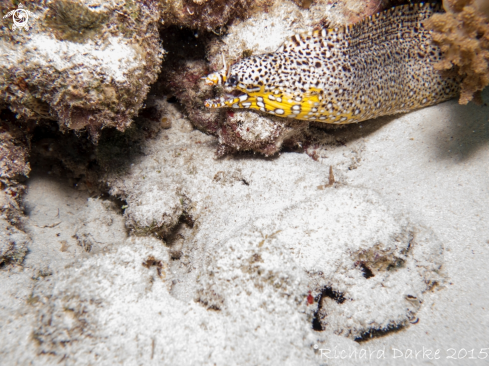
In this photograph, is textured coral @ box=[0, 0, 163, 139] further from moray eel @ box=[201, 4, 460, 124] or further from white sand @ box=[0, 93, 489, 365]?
white sand @ box=[0, 93, 489, 365]

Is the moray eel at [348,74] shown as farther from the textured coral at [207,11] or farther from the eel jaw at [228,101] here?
→ the textured coral at [207,11]

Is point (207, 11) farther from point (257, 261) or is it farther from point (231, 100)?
point (257, 261)

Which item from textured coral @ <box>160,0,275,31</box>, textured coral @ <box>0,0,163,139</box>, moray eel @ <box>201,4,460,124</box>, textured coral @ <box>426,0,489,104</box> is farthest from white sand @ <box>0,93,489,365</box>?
textured coral @ <box>160,0,275,31</box>

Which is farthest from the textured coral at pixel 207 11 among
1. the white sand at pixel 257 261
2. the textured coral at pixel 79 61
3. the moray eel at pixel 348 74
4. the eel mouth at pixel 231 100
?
the white sand at pixel 257 261

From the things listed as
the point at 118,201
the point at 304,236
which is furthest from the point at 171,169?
the point at 304,236

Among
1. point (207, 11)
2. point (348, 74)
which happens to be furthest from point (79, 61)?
point (348, 74)
